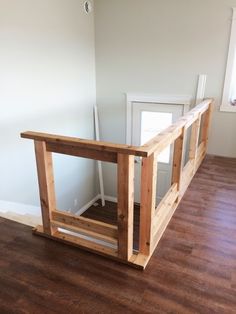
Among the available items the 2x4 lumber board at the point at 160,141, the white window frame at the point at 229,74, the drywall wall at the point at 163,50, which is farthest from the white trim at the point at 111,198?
the 2x4 lumber board at the point at 160,141

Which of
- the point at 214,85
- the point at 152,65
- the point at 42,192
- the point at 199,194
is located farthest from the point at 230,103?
the point at 42,192

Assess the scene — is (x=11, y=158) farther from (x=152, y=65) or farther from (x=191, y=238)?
(x=152, y=65)

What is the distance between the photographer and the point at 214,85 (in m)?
4.25

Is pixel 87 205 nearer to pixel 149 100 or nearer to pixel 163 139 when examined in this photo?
pixel 149 100

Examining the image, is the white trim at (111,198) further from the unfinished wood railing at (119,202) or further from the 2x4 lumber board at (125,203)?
the 2x4 lumber board at (125,203)

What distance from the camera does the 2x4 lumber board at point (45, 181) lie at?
2.03 m

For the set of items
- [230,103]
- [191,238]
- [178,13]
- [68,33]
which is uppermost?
[178,13]

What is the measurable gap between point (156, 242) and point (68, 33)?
3.67m

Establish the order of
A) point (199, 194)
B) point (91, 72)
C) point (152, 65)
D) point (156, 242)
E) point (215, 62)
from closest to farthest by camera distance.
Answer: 1. point (156, 242)
2. point (199, 194)
3. point (215, 62)
4. point (152, 65)
5. point (91, 72)

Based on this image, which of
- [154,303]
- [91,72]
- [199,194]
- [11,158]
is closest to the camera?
[154,303]

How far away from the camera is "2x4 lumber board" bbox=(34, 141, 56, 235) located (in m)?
2.03

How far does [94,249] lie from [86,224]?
0.67 feet

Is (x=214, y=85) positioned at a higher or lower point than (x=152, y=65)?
lower

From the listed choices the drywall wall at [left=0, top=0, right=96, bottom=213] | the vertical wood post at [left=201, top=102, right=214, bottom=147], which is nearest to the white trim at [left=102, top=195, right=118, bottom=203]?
the drywall wall at [left=0, top=0, right=96, bottom=213]
